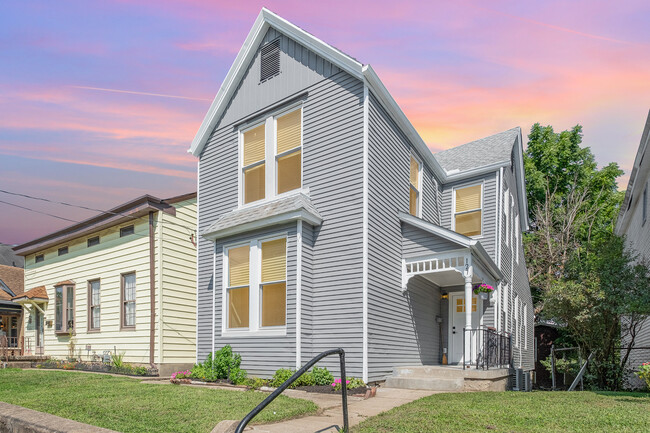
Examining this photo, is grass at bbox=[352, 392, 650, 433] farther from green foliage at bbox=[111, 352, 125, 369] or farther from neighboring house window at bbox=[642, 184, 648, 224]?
green foliage at bbox=[111, 352, 125, 369]

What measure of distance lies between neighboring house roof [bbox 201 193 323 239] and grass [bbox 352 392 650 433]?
428cm

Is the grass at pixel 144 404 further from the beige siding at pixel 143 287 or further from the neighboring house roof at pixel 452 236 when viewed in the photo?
the neighboring house roof at pixel 452 236

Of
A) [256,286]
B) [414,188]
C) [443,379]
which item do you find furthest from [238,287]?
[414,188]

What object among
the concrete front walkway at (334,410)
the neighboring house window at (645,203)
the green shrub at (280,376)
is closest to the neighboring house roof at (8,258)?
the green shrub at (280,376)

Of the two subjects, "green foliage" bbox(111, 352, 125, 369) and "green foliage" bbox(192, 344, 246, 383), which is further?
"green foliage" bbox(111, 352, 125, 369)

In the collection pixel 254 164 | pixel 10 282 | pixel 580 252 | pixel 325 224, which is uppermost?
pixel 254 164

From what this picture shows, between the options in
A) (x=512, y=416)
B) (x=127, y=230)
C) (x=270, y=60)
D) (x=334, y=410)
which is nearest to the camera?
(x=512, y=416)

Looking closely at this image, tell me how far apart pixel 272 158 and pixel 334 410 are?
6.38 meters

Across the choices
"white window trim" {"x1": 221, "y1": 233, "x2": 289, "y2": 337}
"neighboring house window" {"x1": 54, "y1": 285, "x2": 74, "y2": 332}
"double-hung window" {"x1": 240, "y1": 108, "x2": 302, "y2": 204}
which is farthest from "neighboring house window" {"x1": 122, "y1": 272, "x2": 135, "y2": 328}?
"double-hung window" {"x1": 240, "y1": 108, "x2": 302, "y2": 204}

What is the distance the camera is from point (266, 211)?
36.1 ft

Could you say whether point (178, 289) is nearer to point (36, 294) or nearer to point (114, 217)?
point (114, 217)

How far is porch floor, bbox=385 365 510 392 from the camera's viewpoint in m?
9.78

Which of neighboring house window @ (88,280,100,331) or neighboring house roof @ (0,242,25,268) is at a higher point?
neighboring house roof @ (0,242,25,268)

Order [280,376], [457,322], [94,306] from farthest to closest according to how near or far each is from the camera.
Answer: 1. [94,306]
2. [457,322]
3. [280,376]
